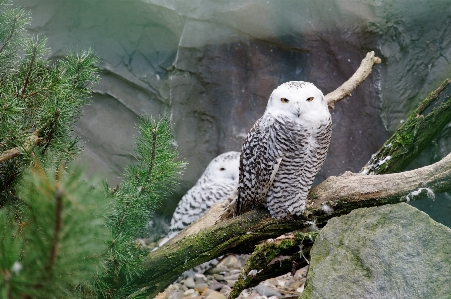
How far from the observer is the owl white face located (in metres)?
3.56

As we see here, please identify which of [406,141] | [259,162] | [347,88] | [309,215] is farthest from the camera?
[347,88]

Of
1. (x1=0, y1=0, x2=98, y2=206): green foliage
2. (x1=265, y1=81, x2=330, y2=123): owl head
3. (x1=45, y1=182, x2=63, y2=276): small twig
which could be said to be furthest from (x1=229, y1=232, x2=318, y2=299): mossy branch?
(x1=45, y1=182, x2=63, y2=276): small twig

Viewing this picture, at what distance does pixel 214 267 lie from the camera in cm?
363

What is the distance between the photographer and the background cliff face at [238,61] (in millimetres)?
3291

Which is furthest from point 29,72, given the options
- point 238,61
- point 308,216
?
point 238,61

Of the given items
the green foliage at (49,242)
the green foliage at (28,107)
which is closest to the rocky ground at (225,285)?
the green foliage at (28,107)

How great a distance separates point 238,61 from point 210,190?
1.05 meters

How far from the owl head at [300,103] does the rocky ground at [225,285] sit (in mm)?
1415

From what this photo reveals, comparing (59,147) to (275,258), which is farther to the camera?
(275,258)

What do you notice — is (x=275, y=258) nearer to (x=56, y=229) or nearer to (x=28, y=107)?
(x=28, y=107)

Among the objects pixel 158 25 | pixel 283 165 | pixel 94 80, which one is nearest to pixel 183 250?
pixel 283 165

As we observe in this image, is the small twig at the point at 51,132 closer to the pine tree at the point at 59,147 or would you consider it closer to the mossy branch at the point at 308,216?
the pine tree at the point at 59,147

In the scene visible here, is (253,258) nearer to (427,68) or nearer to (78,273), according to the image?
(78,273)

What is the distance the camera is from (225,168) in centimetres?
357
